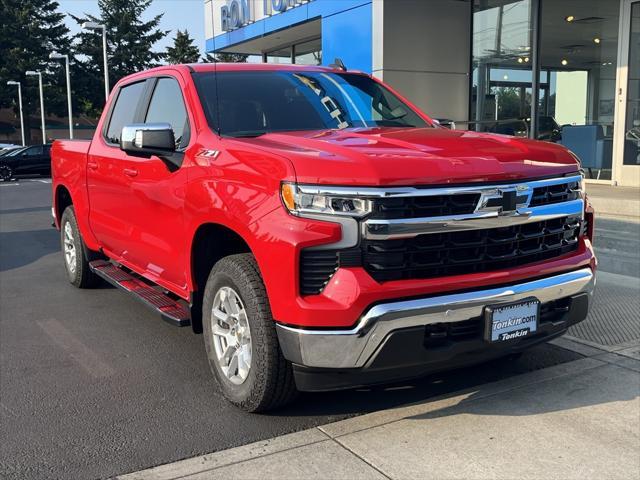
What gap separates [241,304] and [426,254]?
3.41 feet

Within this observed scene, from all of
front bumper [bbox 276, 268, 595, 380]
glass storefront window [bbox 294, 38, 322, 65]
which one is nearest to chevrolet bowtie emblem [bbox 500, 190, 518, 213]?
front bumper [bbox 276, 268, 595, 380]

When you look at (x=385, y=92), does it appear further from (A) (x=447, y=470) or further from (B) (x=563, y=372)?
(A) (x=447, y=470)

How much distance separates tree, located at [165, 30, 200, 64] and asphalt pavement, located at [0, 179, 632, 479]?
69.1 metres

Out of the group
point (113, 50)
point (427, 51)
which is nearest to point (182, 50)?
point (113, 50)

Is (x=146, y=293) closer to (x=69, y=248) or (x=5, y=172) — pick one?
(x=69, y=248)

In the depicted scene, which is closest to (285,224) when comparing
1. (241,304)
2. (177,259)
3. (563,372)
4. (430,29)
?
(241,304)

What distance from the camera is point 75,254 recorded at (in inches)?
261

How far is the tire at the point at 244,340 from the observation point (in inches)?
131

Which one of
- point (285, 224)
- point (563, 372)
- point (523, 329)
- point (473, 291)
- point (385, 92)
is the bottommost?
point (563, 372)

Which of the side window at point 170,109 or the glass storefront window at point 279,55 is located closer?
the side window at point 170,109

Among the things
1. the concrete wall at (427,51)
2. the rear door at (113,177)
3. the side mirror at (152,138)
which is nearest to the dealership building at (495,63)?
the concrete wall at (427,51)

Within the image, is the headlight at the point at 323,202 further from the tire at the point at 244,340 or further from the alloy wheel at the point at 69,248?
the alloy wheel at the point at 69,248

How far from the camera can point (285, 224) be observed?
3.10m

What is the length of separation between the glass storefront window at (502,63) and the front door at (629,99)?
232cm
